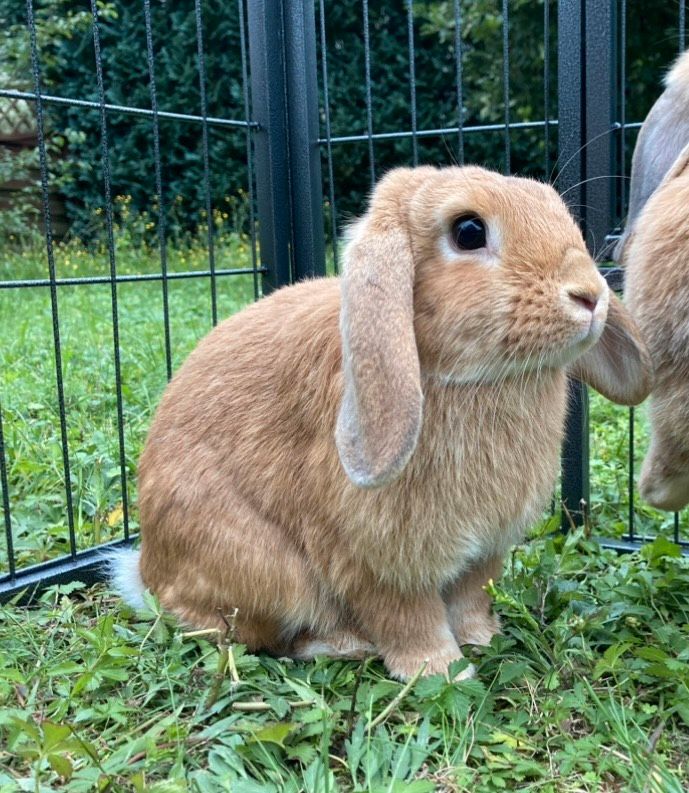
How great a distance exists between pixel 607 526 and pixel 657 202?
1.29 m

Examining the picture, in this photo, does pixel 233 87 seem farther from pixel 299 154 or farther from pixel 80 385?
pixel 299 154

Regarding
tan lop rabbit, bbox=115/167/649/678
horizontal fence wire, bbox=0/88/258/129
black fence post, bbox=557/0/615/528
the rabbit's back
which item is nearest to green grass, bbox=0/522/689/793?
tan lop rabbit, bbox=115/167/649/678

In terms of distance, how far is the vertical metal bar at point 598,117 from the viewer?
2289 millimetres

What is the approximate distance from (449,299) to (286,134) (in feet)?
4.69

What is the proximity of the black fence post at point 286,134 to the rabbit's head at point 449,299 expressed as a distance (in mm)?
1154

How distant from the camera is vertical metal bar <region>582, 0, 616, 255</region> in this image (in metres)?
2.29

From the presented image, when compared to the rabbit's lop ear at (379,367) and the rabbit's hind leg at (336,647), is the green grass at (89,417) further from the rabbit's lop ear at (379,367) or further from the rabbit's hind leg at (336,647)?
the rabbit's lop ear at (379,367)

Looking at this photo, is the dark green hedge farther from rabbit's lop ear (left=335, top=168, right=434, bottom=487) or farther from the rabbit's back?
rabbit's lop ear (left=335, top=168, right=434, bottom=487)

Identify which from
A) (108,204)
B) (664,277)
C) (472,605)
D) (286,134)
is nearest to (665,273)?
(664,277)

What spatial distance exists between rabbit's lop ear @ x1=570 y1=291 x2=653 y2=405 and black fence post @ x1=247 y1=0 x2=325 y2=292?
1.23 metres

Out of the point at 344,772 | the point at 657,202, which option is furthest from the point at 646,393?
the point at 344,772

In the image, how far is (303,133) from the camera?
2.70m

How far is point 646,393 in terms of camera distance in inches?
67.7

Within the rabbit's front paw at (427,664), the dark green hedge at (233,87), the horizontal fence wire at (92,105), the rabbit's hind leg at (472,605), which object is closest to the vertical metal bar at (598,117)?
the rabbit's hind leg at (472,605)
